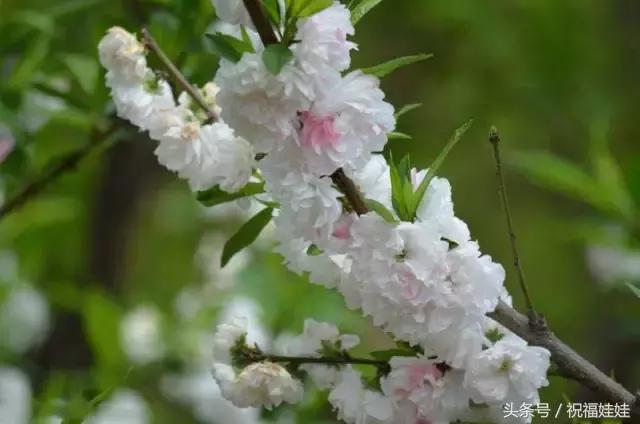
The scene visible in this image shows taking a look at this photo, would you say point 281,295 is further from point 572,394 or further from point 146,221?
point 146,221

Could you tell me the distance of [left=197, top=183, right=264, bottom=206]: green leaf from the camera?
54 cm

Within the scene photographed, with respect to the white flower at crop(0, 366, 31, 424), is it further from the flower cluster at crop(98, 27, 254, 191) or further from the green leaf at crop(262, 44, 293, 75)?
the green leaf at crop(262, 44, 293, 75)

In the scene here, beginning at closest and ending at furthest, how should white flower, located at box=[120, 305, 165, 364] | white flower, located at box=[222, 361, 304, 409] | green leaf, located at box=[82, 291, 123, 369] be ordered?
white flower, located at box=[222, 361, 304, 409], green leaf, located at box=[82, 291, 123, 369], white flower, located at box=[120, 305, 165, 364]

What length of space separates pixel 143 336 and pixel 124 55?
792mm

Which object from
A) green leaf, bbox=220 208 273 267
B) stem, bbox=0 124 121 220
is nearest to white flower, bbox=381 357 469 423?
green leaf, bbox=220 208 273 267

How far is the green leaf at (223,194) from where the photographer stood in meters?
0.54

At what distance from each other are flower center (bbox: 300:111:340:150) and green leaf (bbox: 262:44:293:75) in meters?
0.03

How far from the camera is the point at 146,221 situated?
1.97m

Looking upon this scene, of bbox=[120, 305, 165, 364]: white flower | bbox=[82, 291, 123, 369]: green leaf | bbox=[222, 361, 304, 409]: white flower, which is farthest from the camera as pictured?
bbox=[120, 305, 165, 364]: white flower

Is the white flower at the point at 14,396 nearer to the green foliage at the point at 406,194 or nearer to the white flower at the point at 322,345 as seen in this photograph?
the white flower at the point at 322,345

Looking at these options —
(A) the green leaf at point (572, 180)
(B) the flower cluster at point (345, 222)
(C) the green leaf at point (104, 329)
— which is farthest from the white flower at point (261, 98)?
(C) the green leaf at point (104, 329)

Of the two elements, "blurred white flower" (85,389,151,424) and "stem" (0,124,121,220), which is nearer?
"stem" (0,124,121,220)

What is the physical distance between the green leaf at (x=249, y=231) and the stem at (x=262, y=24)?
0.13 metres

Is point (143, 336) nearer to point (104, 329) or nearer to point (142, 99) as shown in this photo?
point (104, 329)
